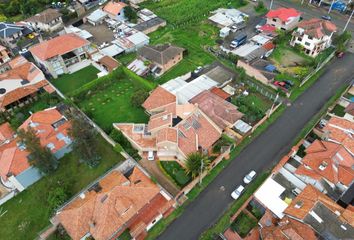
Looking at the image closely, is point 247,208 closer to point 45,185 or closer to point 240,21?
point 45,185

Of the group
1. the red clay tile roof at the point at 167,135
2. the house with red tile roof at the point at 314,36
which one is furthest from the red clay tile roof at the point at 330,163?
the house with red tile roof at the point at 314,36

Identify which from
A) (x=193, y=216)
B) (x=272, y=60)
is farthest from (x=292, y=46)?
(x=193, y=216)

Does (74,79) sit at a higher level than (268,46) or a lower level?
lower

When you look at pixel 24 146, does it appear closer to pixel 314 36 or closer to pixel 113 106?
pixel 113 106

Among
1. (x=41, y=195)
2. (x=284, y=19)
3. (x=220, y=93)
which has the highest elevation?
(x=284, y=19)

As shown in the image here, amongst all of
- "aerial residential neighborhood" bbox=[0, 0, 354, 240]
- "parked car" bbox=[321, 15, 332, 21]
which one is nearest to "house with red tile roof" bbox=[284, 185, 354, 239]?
"aerial residential neighborhood" bbox=[0, 0, 354, 240]

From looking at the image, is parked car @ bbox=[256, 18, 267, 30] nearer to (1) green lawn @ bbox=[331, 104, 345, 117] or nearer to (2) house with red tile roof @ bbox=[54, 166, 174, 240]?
(1) green lawn @ bbox=[331, 104, 345, 117]

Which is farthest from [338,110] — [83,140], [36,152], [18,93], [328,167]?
[18,93]
